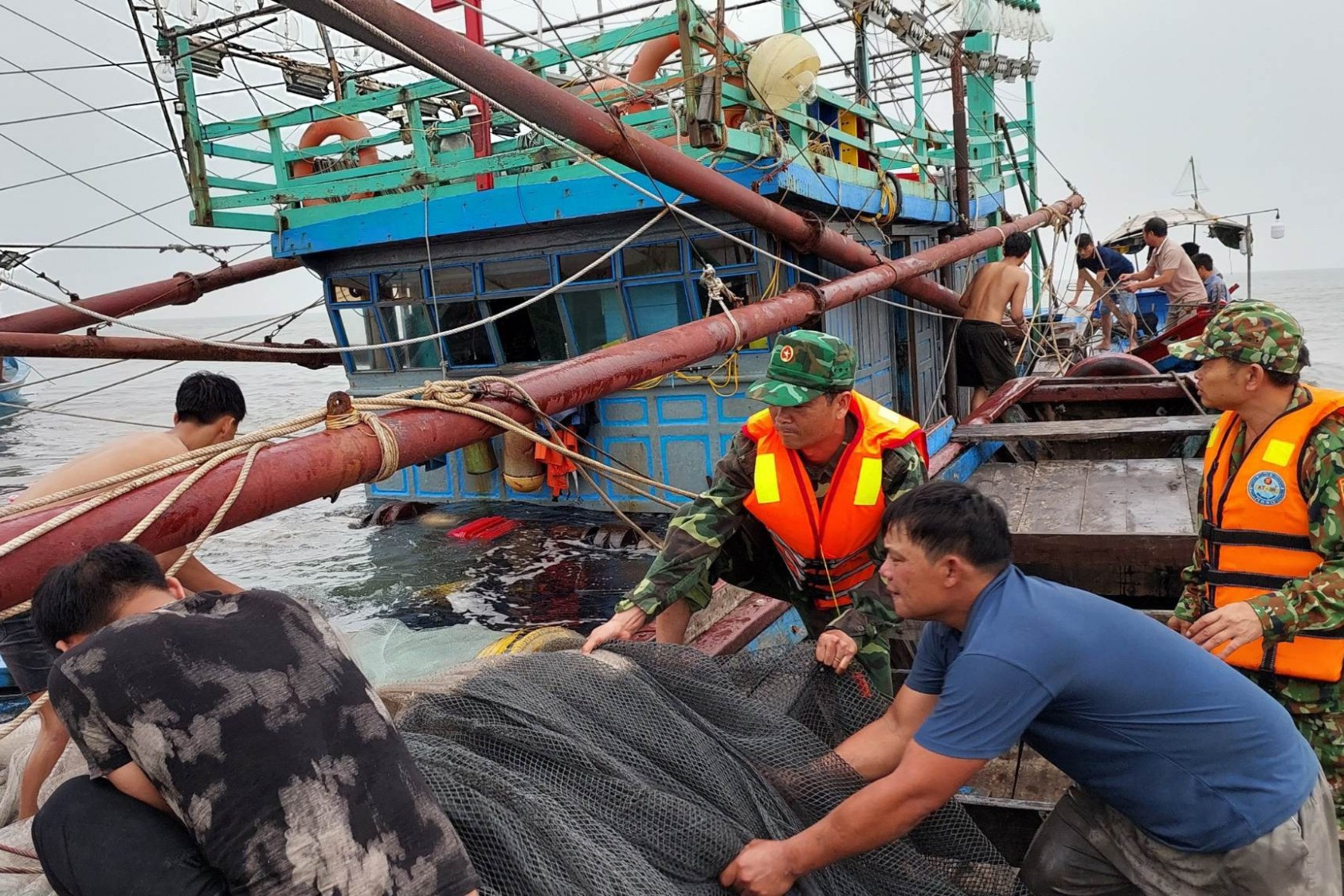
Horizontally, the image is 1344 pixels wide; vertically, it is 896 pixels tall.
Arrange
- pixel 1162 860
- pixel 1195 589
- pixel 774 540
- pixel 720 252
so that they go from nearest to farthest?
pixel 1162 860 → pixel 1195 589 → pixel 774 540 → pixel 720 252

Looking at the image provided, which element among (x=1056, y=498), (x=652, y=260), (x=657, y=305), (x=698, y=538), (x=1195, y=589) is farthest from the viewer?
(x=657, y=305)

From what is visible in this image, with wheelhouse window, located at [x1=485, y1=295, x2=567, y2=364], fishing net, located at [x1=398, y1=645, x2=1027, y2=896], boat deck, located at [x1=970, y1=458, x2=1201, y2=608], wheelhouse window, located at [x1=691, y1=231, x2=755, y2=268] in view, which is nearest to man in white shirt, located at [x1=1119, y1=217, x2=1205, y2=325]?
wheelhouse window, located at [x1=691, y1=231, x2=755, y2=268]

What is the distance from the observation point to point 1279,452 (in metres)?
2.98

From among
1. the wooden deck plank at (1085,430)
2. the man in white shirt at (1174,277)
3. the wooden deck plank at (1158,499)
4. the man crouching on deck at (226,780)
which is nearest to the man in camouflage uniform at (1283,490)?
the wooden deck plank at (1158,499)

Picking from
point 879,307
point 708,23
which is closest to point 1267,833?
point 708,23

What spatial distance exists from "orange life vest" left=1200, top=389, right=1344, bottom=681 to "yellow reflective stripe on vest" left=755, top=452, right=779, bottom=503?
60.5 inches

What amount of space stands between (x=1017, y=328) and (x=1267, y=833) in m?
10.4

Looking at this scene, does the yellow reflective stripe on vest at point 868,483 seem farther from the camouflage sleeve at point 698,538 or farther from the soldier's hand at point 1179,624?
the soldier's hand at point 1179,624

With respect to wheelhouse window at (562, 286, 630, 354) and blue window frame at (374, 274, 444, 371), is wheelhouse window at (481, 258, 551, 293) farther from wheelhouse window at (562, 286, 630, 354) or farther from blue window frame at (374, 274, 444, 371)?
blue window frame at (374, 274, 444, 371)

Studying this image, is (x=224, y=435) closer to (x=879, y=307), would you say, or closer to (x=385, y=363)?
(x=385, y=363)

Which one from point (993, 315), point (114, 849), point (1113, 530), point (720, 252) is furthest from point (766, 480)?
point (993, 315)

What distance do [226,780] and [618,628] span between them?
5.25 ft

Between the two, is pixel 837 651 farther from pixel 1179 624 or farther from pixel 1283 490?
pixel 1283 490

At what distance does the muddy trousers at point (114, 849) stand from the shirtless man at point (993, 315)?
10.1 meters
